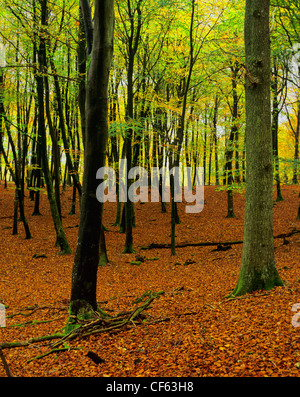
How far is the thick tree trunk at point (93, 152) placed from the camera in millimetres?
4422

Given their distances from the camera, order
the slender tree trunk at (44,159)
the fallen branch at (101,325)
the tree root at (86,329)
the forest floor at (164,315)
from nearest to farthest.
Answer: the forest floor at (164,315) → the tree root at (86,329) → the fallen branch at (101,325) → the slender tree trunk at (44,159)

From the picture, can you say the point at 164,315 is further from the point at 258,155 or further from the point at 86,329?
the point at 258,155

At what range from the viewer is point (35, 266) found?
1038 centimetres

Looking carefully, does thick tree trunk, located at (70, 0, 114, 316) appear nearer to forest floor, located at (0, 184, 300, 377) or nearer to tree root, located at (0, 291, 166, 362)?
tree root, located at (0, 291, 166, 362)

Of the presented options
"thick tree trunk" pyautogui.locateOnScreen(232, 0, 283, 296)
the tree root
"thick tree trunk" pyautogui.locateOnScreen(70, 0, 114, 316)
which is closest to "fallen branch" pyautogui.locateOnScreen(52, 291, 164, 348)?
the tree root

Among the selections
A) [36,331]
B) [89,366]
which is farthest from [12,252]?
[89,366]

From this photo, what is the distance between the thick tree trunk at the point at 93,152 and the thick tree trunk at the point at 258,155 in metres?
2.62

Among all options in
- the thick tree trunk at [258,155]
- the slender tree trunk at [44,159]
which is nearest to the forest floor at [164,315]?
the thick tree trunk at [258,155]

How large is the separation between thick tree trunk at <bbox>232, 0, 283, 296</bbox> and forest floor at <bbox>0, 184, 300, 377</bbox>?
414 millimetres

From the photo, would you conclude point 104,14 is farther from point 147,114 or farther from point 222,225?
point 222,225

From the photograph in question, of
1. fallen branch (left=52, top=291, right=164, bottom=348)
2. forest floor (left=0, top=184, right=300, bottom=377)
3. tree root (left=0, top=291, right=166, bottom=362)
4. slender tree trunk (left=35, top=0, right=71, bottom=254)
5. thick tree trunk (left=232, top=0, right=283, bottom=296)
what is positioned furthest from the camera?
slender tree trunk (left=35, top=0, right=71, bottom=254)

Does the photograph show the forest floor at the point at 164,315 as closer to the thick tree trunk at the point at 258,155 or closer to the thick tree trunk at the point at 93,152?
the thick tree trunk at the point at 258,155

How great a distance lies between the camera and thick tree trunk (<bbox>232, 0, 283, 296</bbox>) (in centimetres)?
521
